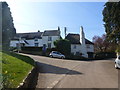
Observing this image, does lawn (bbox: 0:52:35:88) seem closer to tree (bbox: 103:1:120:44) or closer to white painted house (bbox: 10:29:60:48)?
tree (bbox: 103:1:120:44)

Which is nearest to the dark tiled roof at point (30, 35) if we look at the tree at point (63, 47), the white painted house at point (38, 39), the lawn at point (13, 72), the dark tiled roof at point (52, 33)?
the white painted house at point (38, 39)

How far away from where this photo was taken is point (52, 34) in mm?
73625

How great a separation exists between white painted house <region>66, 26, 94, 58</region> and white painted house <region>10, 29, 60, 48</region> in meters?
5.14

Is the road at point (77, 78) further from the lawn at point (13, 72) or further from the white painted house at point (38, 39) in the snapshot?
the white painted house at point (38, 39)

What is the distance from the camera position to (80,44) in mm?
70750

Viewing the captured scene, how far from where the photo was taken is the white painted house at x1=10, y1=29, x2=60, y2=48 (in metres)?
73.4

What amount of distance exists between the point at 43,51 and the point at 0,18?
2396 cm

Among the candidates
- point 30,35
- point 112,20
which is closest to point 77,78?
point 112,20

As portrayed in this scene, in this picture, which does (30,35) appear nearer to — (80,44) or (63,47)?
(80,44)

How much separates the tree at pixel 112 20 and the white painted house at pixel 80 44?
34.5 m

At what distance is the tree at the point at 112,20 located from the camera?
3108 centimetres

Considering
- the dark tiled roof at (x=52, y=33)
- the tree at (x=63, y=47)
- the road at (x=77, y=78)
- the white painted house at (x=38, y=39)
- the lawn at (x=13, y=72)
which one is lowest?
the road at (x=77, y=78)

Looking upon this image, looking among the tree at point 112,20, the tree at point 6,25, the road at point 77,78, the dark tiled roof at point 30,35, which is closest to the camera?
the road at point 77,78

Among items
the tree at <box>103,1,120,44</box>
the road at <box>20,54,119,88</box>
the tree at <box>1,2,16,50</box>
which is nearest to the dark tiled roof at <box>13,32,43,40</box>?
the tree at <box>1,2,16,50</box>
